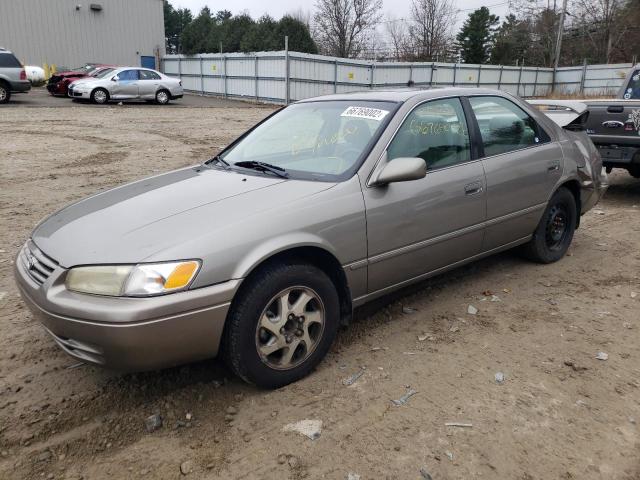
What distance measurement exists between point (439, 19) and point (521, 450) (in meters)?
47.9

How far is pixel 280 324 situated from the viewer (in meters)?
2.87

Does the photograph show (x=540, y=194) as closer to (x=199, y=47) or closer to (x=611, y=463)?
(x=611, y=463)

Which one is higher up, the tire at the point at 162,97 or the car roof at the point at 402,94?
the car roof at the point at 402,94

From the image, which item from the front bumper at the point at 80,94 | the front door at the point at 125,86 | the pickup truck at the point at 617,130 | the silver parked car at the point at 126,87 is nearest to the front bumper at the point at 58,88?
the silver parked car at the point at 126,87

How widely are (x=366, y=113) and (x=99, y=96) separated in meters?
20.0

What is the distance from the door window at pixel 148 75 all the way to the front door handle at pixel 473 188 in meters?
20.6

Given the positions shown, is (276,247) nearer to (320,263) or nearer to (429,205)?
(320,263)

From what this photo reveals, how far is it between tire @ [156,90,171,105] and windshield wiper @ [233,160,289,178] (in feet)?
66.6

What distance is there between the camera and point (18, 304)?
397cm

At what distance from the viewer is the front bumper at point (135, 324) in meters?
2.42

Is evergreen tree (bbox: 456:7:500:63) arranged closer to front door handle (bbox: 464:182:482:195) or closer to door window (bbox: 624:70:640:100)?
door window (bbox: 624:70:640:100)

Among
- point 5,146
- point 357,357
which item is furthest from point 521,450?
point 5,146

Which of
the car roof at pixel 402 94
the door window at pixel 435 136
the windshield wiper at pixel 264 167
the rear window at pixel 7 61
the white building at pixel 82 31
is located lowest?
the windshield wiper at pixel 264 167

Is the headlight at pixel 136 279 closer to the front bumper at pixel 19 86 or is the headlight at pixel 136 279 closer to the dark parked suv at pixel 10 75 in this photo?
the dark parked suv at pixel 10 75
